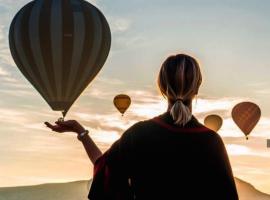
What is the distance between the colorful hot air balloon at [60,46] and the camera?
42.2 metres

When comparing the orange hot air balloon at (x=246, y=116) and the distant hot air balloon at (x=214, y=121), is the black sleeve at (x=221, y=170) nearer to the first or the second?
the orange hot air balloon at (x=246, y=116)

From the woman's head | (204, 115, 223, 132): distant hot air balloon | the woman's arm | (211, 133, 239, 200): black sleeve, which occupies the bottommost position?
(204, 115, 223, 132): distant hot air balloon

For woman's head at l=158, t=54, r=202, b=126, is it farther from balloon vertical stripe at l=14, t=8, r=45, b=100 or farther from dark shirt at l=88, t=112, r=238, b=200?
balloon vertical stripe at l=14, t=8, r=45, b=100

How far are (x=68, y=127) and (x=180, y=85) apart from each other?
1.09m

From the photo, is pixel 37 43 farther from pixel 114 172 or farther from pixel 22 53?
pixel 114 172

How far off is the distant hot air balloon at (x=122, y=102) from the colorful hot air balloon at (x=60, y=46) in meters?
10.2

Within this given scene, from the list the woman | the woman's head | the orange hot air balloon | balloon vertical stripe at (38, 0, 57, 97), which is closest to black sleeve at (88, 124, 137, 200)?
the woman

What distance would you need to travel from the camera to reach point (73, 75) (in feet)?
139

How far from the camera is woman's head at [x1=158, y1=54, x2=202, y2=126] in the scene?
631 centimetres

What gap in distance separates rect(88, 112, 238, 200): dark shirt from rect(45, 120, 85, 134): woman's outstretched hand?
333 millimetres

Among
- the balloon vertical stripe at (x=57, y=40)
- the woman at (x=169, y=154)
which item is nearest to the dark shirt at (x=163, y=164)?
the woman at (x=169, y=154)

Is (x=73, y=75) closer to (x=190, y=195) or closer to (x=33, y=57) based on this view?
(x=33, y=57)

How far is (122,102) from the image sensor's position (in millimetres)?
54875

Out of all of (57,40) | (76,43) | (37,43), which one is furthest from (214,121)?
(37,43)
